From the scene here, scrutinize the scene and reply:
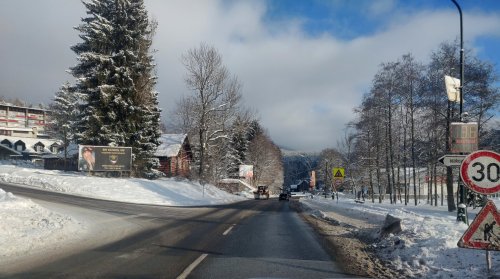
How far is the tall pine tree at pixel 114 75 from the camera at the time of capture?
38.5m

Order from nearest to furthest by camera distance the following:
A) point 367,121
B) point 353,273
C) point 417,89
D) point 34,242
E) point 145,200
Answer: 1. point 353,273
2. point 34,242
3. point 145,200
4. point 417,89
5. point 367,121

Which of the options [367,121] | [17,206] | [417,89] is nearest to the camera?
[17,206]

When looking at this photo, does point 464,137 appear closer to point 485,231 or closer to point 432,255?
point 432,255

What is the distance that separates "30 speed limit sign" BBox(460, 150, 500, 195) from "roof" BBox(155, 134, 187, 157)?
171 feet

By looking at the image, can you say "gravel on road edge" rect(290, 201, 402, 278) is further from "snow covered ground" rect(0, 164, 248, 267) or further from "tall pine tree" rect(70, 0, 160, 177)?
"tall pine tree" rect(70, 0, 160, 177)

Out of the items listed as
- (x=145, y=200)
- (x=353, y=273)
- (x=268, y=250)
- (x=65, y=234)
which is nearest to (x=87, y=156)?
(x=145, y=200)

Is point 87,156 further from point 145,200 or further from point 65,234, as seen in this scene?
point 65,234

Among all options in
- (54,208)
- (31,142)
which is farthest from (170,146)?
(31,142)

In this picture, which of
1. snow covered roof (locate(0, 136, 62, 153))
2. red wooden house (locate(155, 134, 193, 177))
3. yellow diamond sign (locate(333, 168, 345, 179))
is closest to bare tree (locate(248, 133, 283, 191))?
red wooden house (locate(155, 134, 193, 177))

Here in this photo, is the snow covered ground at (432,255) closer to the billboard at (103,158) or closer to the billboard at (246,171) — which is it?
the billboard at (103,158)

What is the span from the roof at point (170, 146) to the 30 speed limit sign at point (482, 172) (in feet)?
171

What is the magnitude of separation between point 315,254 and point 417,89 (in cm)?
3110

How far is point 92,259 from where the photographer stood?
9547 mm

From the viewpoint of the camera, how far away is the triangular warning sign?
791 cm
